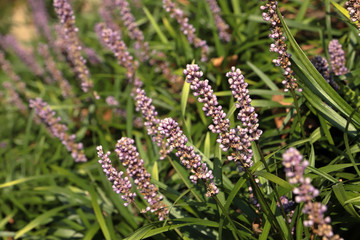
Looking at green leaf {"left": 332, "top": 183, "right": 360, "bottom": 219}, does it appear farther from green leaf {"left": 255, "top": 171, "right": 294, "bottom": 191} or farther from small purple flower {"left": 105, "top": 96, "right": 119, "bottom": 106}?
small purple flower {"left": 105, "top": 96, "right": 119, "bottom": 106}

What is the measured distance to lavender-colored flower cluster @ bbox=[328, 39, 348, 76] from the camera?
12.7 feet

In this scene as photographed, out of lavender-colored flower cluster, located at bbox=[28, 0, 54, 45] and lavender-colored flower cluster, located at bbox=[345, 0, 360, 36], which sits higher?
lavender-colored flower cluster, located at bbox=[28, 0, 54, 45]

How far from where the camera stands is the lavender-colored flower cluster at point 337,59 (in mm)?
3874

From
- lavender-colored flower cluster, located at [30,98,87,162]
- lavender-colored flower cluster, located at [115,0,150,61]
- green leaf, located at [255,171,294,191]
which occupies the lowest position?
green leaf, located at [255,171,294,191]

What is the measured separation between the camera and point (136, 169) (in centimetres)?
308

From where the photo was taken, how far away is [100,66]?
26.4ft

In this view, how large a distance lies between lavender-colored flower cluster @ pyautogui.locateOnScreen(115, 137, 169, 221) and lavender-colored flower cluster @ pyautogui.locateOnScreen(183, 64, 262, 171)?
72cm

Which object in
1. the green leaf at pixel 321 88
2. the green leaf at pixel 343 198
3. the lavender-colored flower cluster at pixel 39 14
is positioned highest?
the lavender-colored flower cluster at pixel 39 14

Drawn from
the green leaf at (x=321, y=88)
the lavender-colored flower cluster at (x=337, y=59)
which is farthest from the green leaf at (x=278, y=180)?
the lavender-colored flower cluster at (x=337, y=59)

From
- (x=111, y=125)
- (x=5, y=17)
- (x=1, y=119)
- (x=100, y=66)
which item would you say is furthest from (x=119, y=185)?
(x=5, y=17)

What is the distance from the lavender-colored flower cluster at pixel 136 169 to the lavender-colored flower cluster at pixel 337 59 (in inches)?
90.4

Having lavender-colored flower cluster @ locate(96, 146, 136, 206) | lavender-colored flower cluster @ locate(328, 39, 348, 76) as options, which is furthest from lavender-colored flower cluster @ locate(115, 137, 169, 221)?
lavender-colored flower cluster @ locate(328, 39, 348, 76)

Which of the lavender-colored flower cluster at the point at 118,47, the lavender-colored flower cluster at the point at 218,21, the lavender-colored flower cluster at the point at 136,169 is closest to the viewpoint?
the lavender-colored flower cluster at the point at 136,169

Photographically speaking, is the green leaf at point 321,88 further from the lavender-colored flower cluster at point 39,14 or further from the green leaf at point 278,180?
the lavender-colored flower cluster at point 39,14
